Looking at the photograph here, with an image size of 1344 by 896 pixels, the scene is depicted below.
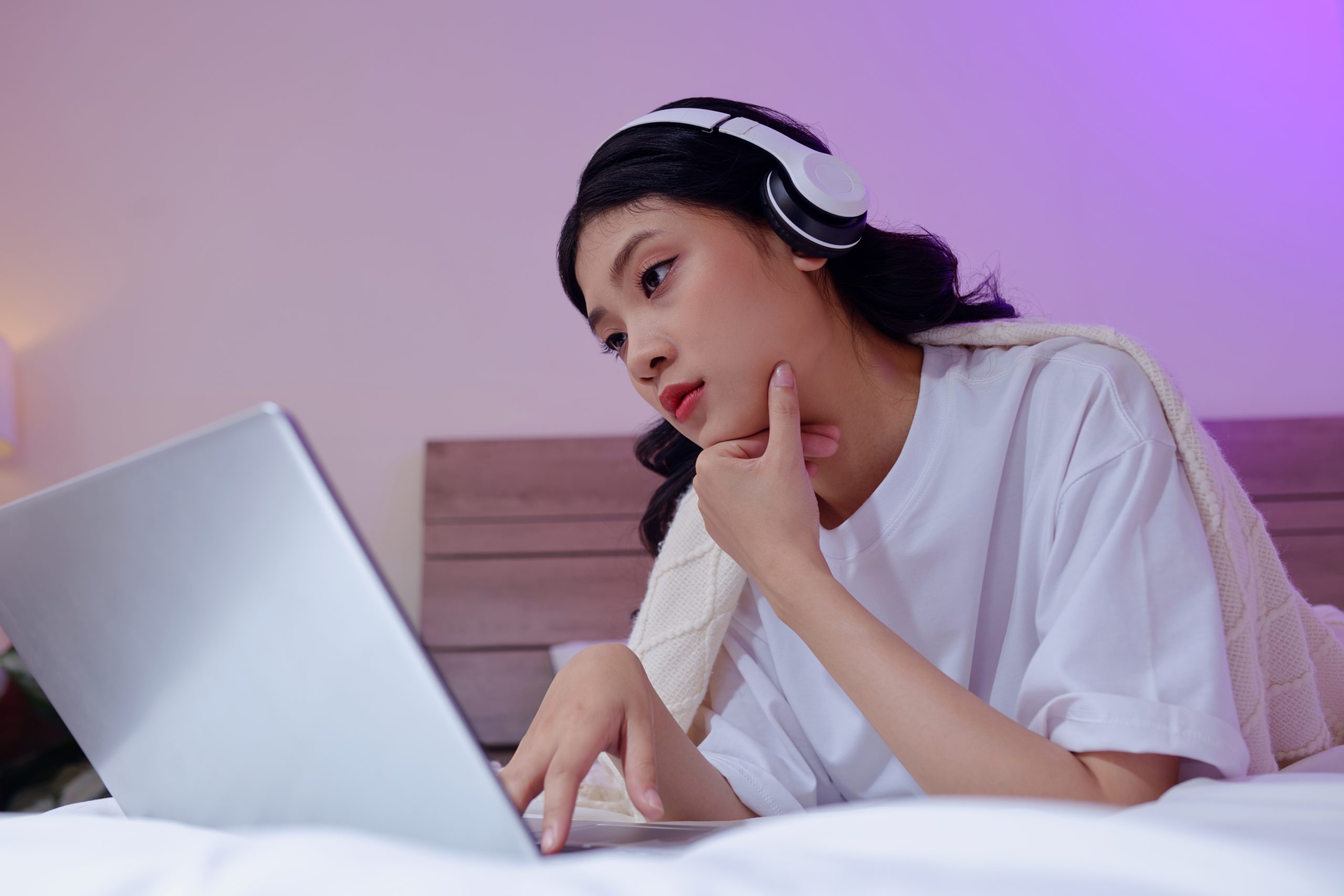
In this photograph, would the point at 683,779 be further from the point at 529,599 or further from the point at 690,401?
the point at 529,599

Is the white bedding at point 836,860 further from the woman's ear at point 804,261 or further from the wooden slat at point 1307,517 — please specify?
the wooden slat at point 1307,517

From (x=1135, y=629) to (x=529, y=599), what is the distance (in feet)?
5.74

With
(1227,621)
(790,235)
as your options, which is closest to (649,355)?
(790,235)

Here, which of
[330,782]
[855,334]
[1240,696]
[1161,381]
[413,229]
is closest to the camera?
[330,782]

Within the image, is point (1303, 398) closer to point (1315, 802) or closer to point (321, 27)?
point (1315, 802)

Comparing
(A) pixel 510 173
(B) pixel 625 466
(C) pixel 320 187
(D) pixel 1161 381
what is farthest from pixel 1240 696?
(C) pixel 320 187

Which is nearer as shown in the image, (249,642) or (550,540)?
(249,642)

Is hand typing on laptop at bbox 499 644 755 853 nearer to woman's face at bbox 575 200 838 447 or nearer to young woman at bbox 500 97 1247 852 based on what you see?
young woman at bbox 500 97 1247 852

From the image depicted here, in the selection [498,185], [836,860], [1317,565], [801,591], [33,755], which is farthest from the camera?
[498,185]

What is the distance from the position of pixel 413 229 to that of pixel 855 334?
5.85ft

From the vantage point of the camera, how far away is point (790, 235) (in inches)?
37.6

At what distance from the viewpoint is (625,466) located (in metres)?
2.35

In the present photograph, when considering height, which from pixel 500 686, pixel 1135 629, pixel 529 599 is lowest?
pixel 500 686

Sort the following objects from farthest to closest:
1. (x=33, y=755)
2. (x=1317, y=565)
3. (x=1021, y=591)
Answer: (x=1317, y=565)
(x=33, y=755)
(x=1021, y=591)
